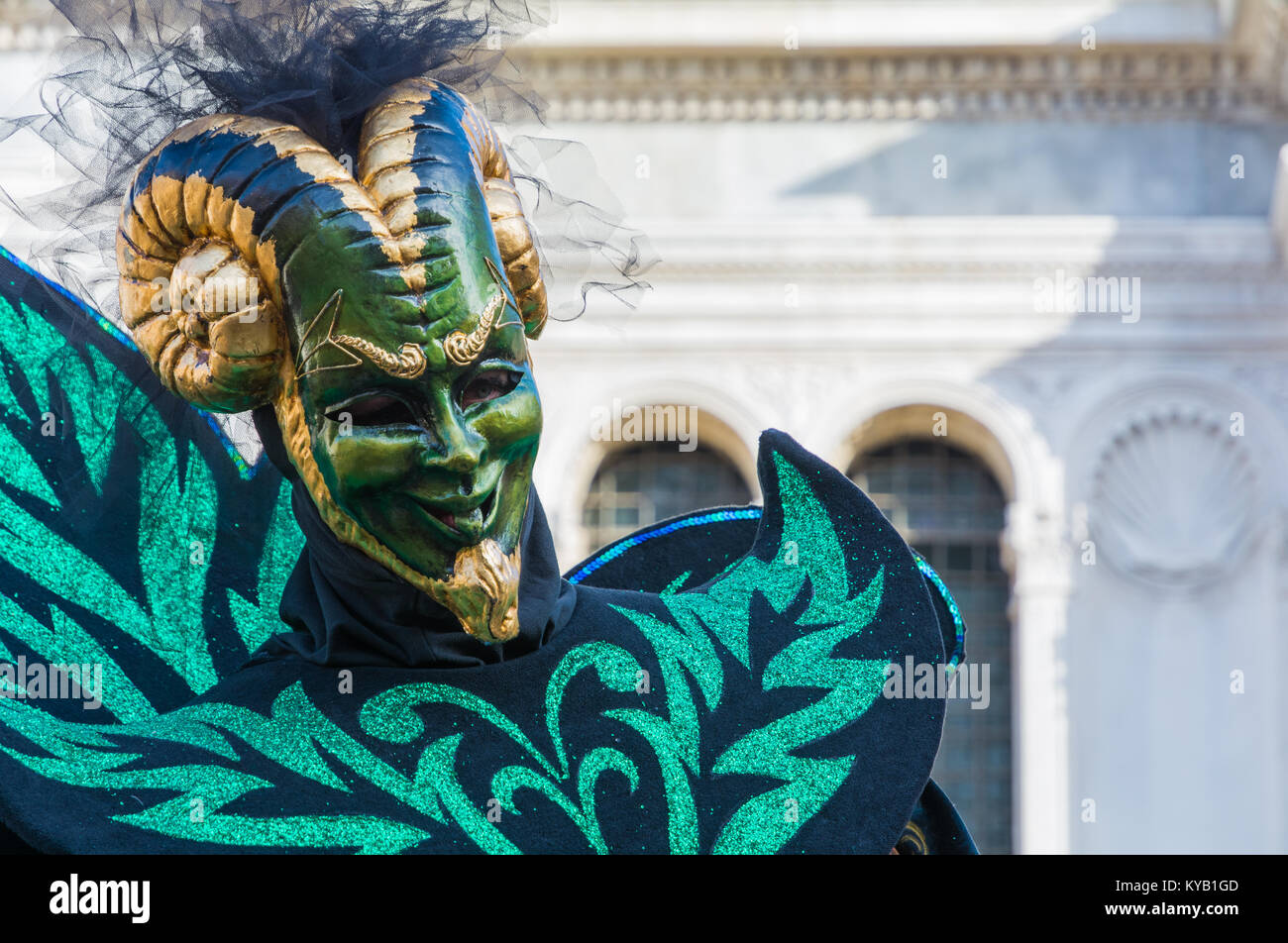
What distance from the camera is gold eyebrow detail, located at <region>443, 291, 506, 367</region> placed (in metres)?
1.96

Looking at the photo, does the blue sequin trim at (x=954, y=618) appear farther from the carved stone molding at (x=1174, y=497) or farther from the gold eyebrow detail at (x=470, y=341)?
the carved stone molding at (x=1174, y=497)

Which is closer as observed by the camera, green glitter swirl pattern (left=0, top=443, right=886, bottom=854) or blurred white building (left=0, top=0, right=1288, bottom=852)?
green glitter swirl pattern (left=0, top=443, right=886, bottom=854)

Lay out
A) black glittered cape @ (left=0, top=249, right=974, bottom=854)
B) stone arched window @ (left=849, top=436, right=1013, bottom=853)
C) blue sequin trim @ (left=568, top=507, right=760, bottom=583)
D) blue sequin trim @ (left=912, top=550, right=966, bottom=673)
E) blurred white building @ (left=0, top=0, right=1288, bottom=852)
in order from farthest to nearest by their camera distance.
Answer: stone arched window @ (left=849, top=436, right=1013, bottom=853) < blurred white building @ (left=0, top=0, right=1288, bottom=852) < blue sequin trim @ (left=568, top=507, right=760, bottom=583) < blue sequin trim @ (left=912, top=550, right=966, bottom=673) < black glittered cape @ (left=0, top=249, right=974, bottom=854)

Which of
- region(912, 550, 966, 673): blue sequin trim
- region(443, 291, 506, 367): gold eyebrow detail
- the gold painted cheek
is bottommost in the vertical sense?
region(912, 550, 966, 673): blue sequin trim

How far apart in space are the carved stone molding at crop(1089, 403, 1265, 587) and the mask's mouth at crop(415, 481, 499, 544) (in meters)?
13.4

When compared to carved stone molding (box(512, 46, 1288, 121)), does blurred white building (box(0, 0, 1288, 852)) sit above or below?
below

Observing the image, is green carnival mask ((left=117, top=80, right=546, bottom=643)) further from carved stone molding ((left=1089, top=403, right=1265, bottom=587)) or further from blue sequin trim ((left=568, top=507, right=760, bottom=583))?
→ carved stone molding ((left=1089, top=403, right=1265, bottom=587))

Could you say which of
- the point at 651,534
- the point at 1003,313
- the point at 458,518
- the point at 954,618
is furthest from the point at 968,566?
the point at 458,518

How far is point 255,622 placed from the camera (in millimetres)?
2387

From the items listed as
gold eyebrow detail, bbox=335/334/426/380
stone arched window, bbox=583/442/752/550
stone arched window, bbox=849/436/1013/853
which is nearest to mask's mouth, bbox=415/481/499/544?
gold eyebrow detail, bbox=335/334/426/380

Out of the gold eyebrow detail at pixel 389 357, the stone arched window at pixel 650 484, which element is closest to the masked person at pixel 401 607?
the gold eyebrow detail at pixel 389 357
